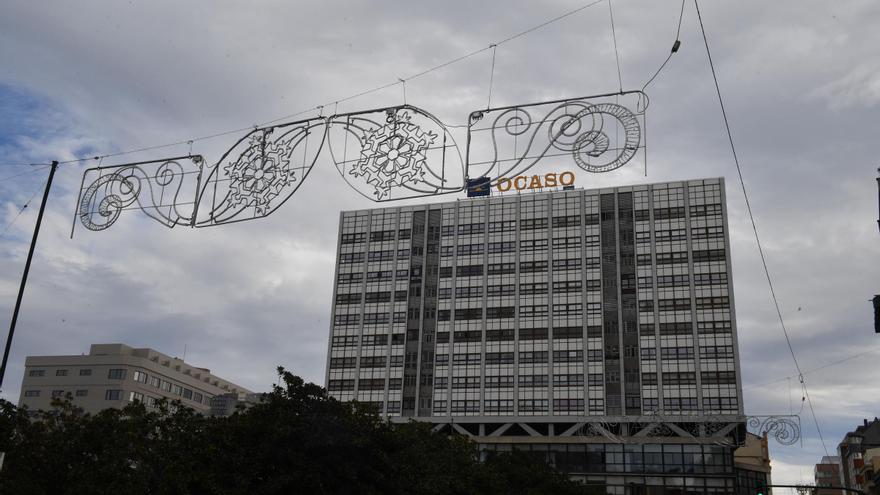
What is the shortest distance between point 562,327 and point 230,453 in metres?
68.2

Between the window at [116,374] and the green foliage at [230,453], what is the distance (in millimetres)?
90111

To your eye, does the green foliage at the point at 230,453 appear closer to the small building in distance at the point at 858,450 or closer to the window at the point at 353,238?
the window at the point at 353,238

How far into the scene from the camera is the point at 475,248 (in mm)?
98562

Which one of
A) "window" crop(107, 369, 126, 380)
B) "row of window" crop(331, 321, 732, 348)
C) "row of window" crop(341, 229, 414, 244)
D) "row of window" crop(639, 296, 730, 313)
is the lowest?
"window" crop(107, 369, 126, 380)

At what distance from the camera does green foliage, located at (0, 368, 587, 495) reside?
2519 centimetres

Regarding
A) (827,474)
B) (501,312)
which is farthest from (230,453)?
(827,474)

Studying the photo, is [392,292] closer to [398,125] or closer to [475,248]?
[475,248]

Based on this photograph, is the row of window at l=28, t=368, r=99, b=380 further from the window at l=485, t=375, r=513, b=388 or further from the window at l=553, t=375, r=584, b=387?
the window at l=553, t=375, r=584, b=387

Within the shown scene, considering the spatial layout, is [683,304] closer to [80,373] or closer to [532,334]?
[532,334]

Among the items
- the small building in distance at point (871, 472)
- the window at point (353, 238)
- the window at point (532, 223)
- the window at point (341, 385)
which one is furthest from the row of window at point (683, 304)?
the window at point (353, 238)

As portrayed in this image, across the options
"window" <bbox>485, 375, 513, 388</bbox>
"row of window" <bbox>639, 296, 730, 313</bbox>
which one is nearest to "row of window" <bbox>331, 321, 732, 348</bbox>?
"row of window" <bbox>639, 296, 730, 313</bbox>

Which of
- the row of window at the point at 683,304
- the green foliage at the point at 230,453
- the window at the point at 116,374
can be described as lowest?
the green foliage at the point at 230,453

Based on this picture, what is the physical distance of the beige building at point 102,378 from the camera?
114062 mm

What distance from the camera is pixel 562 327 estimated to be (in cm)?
9138
